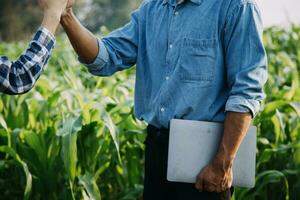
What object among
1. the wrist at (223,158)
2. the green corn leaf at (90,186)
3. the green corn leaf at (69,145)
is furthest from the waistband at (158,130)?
the green corn leaf at (90,186)

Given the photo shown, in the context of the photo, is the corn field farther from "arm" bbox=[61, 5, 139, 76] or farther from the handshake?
the handshake

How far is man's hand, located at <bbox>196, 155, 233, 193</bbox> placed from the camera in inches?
71.6

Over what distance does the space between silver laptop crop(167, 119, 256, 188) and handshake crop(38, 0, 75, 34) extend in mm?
450

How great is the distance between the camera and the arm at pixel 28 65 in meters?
1.67

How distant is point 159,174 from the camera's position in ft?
6.64

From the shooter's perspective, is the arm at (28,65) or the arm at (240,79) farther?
the arm at (240,79)

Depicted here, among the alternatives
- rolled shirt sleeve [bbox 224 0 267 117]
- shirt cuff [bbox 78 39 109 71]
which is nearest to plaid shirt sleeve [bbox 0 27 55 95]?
shirt cuff [bbox 78 39 109 71]

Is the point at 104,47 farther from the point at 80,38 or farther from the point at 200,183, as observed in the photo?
the point at 200,183

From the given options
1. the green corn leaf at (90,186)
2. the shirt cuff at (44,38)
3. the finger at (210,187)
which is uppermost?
the shirt cuff at (44,38)

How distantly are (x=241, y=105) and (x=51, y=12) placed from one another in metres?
0.61

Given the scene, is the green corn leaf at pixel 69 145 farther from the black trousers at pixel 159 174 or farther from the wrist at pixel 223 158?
the wrist at pixel 223 158

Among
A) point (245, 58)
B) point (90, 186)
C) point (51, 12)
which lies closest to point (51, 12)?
point (51, 12)

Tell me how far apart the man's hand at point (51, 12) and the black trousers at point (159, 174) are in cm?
48

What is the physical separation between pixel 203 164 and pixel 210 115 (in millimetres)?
150
